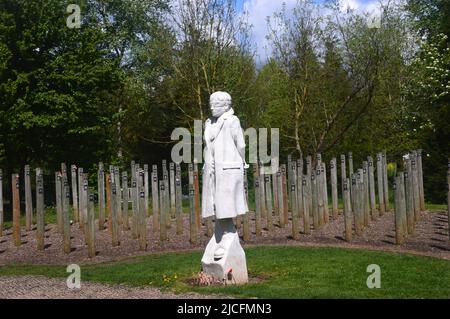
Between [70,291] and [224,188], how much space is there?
10.0 feet

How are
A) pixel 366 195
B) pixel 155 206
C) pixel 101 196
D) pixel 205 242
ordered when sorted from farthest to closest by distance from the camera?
1. pixel 101 196
2. pixel 366 195
3. pixel 155 206
4. pixel 205 242

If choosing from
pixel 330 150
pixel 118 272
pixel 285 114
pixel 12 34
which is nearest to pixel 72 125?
pixel 12 34

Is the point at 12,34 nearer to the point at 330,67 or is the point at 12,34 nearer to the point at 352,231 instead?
the point at 330,67

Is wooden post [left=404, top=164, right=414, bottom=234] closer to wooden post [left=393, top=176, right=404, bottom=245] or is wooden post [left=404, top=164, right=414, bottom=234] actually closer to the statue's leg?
wooden post [left=393, top=176, right=404, bottom=245]

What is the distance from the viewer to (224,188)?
11.0 metres

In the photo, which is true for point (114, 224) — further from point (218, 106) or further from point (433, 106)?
point (433, 106)

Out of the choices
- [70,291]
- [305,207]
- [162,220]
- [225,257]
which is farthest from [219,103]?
[305,207]

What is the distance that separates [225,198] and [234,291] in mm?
1556

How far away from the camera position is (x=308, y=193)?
17.8 meters

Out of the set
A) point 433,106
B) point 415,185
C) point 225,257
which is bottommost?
point 225,257

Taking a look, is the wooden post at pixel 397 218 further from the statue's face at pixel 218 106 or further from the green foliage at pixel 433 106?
the green foliage at pixel 433 106

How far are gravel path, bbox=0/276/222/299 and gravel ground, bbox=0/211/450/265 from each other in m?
2.63

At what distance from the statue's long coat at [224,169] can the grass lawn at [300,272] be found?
1318mm

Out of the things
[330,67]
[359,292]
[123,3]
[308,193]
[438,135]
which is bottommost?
[359,292]
